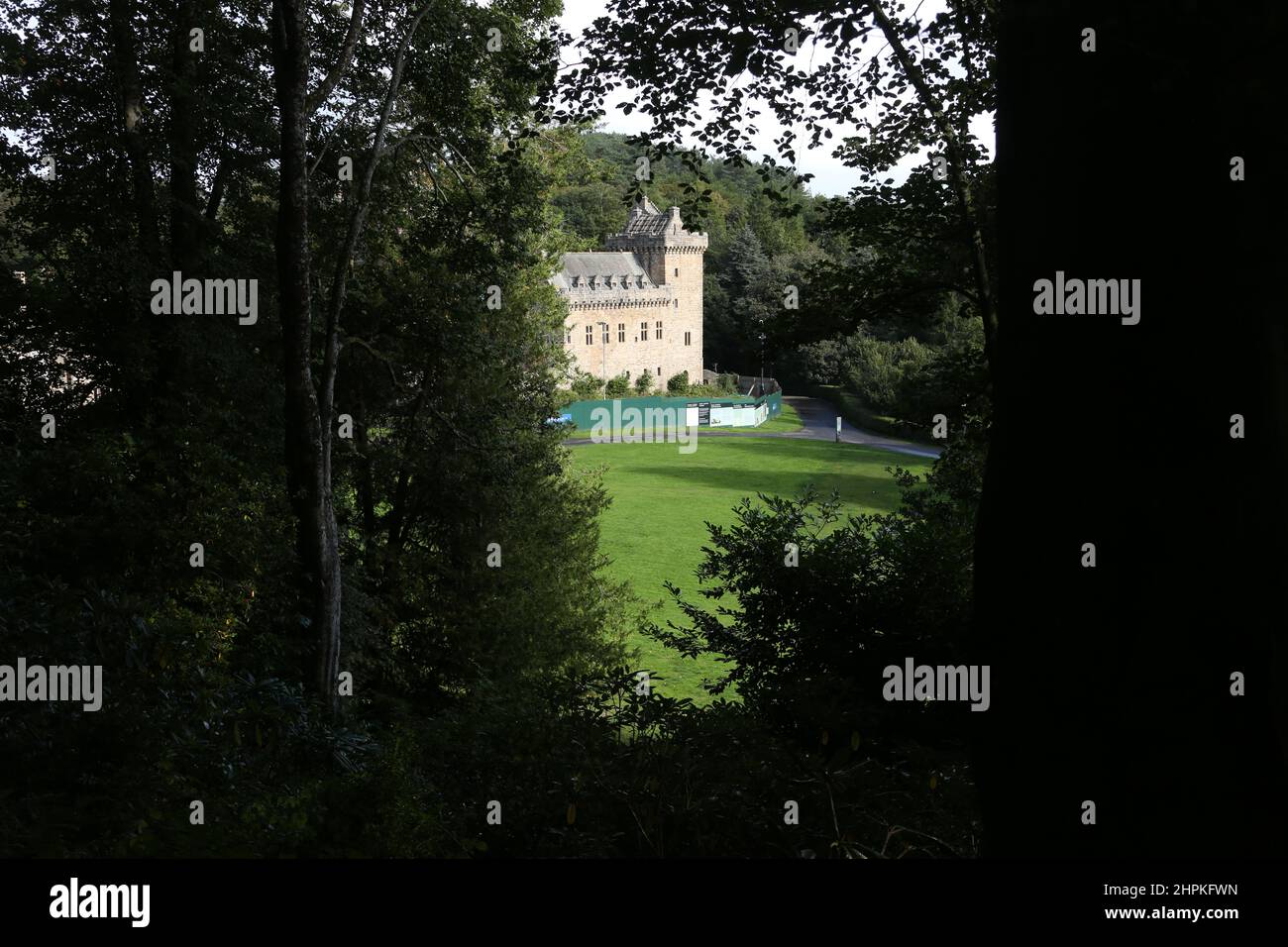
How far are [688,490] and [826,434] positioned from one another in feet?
60.4

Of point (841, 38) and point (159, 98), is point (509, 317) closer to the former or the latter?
point (159, 98)

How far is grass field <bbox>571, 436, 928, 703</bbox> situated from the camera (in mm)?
26250

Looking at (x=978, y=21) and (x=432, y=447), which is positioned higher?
(x=978, y=21)

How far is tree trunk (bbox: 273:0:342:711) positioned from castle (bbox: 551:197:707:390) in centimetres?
5583

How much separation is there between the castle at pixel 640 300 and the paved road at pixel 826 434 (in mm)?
10815

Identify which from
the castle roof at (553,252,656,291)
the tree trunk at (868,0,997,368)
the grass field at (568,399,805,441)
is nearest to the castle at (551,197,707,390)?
the castle roof at (553,252,656,291)

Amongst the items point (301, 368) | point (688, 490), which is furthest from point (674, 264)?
point (301, 368)

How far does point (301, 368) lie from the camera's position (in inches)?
413

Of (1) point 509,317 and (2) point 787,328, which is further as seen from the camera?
(1) point 509,317

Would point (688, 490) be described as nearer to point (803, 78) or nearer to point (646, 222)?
point (803, 78)

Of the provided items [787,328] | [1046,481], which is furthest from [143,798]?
[787,328]

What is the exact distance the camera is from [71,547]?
394 inches

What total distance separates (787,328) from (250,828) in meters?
7.09

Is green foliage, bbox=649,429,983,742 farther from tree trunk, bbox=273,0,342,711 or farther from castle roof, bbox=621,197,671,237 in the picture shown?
castle roof, bbox=621,197,671,237
